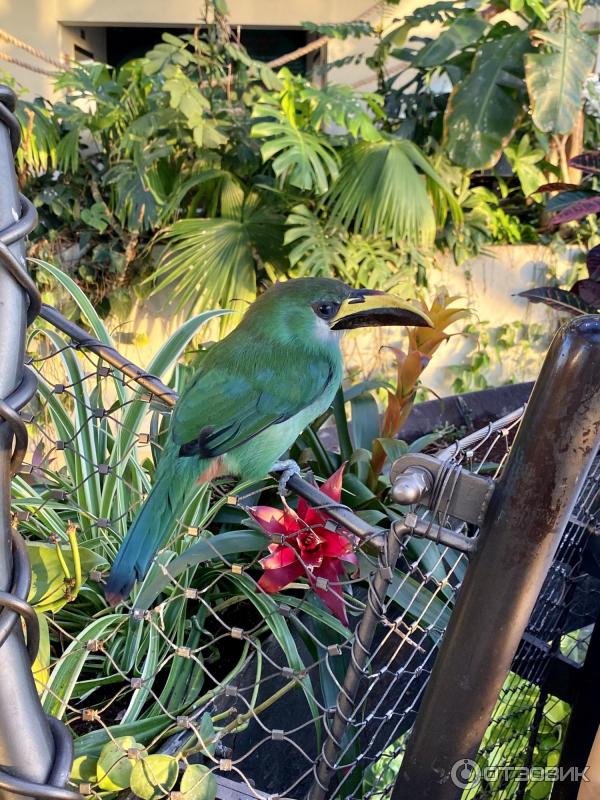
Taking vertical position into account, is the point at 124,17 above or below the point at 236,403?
above

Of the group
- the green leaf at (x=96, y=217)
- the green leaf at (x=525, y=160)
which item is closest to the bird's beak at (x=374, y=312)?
the green leaf at (x=96, y=217)

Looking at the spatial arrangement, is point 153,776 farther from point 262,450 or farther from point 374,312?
point 374,312

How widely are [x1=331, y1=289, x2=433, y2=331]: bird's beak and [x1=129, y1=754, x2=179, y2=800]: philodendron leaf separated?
752mm

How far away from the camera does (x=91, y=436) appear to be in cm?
157

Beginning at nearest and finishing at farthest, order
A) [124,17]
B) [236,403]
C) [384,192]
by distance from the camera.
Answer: [236,403] < [384,192] < [124,17]

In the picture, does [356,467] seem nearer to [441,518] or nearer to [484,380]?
[441,518]

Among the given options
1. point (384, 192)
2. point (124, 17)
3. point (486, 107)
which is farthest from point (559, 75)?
point (124, 17)

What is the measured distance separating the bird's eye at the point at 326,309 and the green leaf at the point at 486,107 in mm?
2361

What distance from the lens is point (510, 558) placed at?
515mm

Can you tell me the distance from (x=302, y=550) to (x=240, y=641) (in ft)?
1.44

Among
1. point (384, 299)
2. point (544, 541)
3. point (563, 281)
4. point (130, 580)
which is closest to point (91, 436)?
point (130, 580)

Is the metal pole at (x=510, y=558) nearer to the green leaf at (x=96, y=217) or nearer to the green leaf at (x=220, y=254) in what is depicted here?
the green leaf at (x=220, y=254)

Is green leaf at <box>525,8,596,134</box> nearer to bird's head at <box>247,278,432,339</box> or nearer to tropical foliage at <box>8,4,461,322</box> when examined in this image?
tropical foliage at <box>8,4,461,322</box>

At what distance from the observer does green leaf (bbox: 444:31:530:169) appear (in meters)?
3.26
